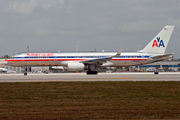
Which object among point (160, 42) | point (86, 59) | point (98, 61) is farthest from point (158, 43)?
point (86, 59)

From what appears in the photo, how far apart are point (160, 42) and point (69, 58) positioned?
54.6 feet

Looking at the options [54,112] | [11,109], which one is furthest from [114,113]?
[11,109]

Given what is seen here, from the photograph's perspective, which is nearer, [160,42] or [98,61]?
[98,61]

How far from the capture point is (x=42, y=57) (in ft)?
149

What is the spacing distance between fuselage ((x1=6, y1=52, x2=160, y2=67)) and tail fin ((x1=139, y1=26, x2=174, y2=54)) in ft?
5.76

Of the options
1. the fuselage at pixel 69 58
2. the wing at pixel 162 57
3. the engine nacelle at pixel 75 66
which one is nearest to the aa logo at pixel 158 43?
the fuselage at pixel 69 58

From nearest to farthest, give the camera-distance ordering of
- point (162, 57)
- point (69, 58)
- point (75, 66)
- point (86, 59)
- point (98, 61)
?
point (75, 66) → point (98, 61) → point (162, 57) → point (69, 58) → point (86, 59)

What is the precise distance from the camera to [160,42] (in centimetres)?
4762

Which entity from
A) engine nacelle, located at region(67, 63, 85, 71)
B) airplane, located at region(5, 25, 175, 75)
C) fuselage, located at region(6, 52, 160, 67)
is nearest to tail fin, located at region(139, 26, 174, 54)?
airplane, located at region(5, 25, 175, 75)

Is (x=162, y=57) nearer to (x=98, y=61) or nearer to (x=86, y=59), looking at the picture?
(x=98, y=61)

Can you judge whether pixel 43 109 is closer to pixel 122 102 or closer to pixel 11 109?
pixel 11 109

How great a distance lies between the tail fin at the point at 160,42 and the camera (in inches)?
1866

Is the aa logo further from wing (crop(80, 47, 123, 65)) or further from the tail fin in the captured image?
wing (crop(80, 47, 123, 65))

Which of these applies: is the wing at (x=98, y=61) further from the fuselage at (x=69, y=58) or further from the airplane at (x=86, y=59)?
the fuselage at (x=69, y=58)
